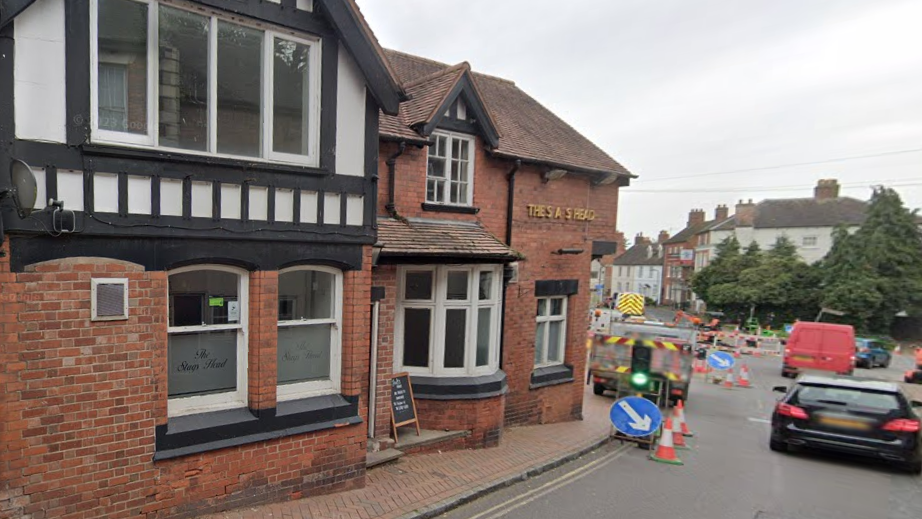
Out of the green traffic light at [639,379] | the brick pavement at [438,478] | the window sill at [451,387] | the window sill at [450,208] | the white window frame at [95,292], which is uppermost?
the window sill at [450,208]

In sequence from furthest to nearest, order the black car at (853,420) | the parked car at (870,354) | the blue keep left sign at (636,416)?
the parked car at (870,354)
the blue keep left sign at (636,416)
the black car at (853,420)

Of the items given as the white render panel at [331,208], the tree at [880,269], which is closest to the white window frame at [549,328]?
the white render panel at [331,208]

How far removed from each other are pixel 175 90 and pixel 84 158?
1.12m

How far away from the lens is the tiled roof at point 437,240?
7.48m

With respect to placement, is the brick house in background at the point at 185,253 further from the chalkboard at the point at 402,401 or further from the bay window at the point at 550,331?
the bay window at the point at 550,331

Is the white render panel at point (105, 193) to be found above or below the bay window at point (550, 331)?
above

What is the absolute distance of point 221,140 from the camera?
5426 millimetres

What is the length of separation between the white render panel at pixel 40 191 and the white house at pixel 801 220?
155ft

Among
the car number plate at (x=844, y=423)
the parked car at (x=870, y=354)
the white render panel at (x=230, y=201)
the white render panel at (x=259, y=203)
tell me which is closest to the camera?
the white render panel at (x=230, y=201)

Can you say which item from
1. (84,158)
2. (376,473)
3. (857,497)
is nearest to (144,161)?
(84,158)

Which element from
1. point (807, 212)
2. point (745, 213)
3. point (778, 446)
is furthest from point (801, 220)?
point (778, 446)

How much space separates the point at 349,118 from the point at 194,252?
2.32 meters

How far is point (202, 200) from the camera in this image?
519 cm

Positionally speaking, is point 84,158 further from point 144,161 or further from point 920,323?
point 920,323
